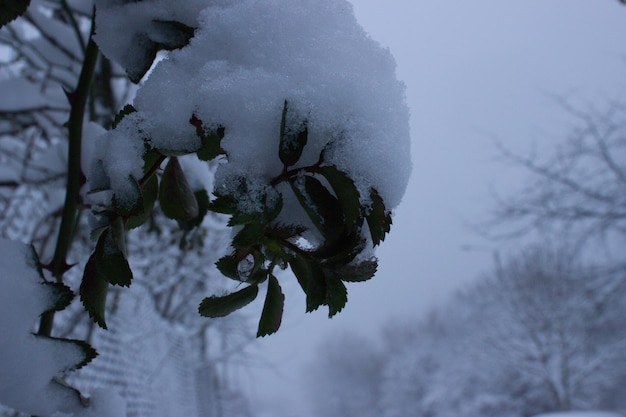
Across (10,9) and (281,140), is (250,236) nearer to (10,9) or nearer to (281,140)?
(281,140)

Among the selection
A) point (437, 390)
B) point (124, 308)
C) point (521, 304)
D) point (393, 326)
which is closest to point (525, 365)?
point (521, 304)

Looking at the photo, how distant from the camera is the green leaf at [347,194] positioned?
309 mm

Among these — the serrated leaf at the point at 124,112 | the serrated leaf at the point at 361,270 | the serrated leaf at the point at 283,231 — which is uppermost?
the serrated leaf at the point at 124,112

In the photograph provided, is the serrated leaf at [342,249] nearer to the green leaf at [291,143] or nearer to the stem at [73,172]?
the green leaf at [291,143]

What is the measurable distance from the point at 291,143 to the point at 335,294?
0.35 feet

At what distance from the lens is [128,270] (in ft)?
1.15

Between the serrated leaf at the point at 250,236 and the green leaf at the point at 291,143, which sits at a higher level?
the green leaf at the point at 291,143

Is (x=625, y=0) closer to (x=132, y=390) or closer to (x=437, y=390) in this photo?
(x=132, y=390)

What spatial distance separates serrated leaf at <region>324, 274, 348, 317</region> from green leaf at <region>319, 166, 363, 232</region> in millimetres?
47

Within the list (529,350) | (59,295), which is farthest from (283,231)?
(529,350)

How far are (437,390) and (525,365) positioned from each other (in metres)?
3.80

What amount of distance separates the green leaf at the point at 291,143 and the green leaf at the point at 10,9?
0.76 ft

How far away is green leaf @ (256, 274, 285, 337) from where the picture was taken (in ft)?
1.17

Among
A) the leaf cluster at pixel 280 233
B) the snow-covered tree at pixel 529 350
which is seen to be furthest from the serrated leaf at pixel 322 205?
the snow-covered tree at pixel 529 350
